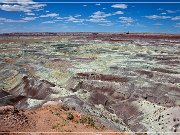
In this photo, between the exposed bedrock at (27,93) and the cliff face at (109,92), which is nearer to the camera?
the cliff face at (109,92)

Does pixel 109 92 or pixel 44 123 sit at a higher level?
pixel 44 123

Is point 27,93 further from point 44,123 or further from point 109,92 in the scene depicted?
point 44,123

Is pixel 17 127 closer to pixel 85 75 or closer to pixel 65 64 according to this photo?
pixel 85 75

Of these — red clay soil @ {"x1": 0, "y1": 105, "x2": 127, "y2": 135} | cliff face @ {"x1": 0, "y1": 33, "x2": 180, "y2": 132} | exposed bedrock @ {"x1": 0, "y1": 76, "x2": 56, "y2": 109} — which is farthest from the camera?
exposed bedrock @ {"x1": 0, "y1": 76, "x2": 56, "y2": 109}

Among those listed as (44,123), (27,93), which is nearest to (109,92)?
(27,93)

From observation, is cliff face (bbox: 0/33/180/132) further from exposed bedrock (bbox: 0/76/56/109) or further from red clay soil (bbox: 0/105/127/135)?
red clay soil (bbox: 0/105/127/135)

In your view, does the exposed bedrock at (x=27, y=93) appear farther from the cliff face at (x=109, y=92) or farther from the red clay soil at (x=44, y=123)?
the red clay soil at (x=44, y=123)

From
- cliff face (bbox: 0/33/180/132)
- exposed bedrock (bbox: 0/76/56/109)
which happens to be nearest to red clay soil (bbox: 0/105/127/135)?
cliff face (bbox: 0/33/180/132)

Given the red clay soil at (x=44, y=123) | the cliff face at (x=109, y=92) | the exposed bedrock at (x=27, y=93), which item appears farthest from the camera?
the exposed bedrock at (x=27, y=93)

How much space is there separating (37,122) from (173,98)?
23.7 metres

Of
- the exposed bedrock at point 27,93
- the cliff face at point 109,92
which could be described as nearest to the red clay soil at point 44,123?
the cliff face at point 109,92

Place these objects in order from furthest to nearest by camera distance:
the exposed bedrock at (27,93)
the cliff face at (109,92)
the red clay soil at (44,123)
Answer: the exposed bedrock at (27,93) → the cliff face at (109,92) → the red clay soil at (44,123)

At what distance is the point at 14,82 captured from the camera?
175 ft

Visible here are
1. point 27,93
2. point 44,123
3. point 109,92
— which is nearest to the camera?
point 44,123
